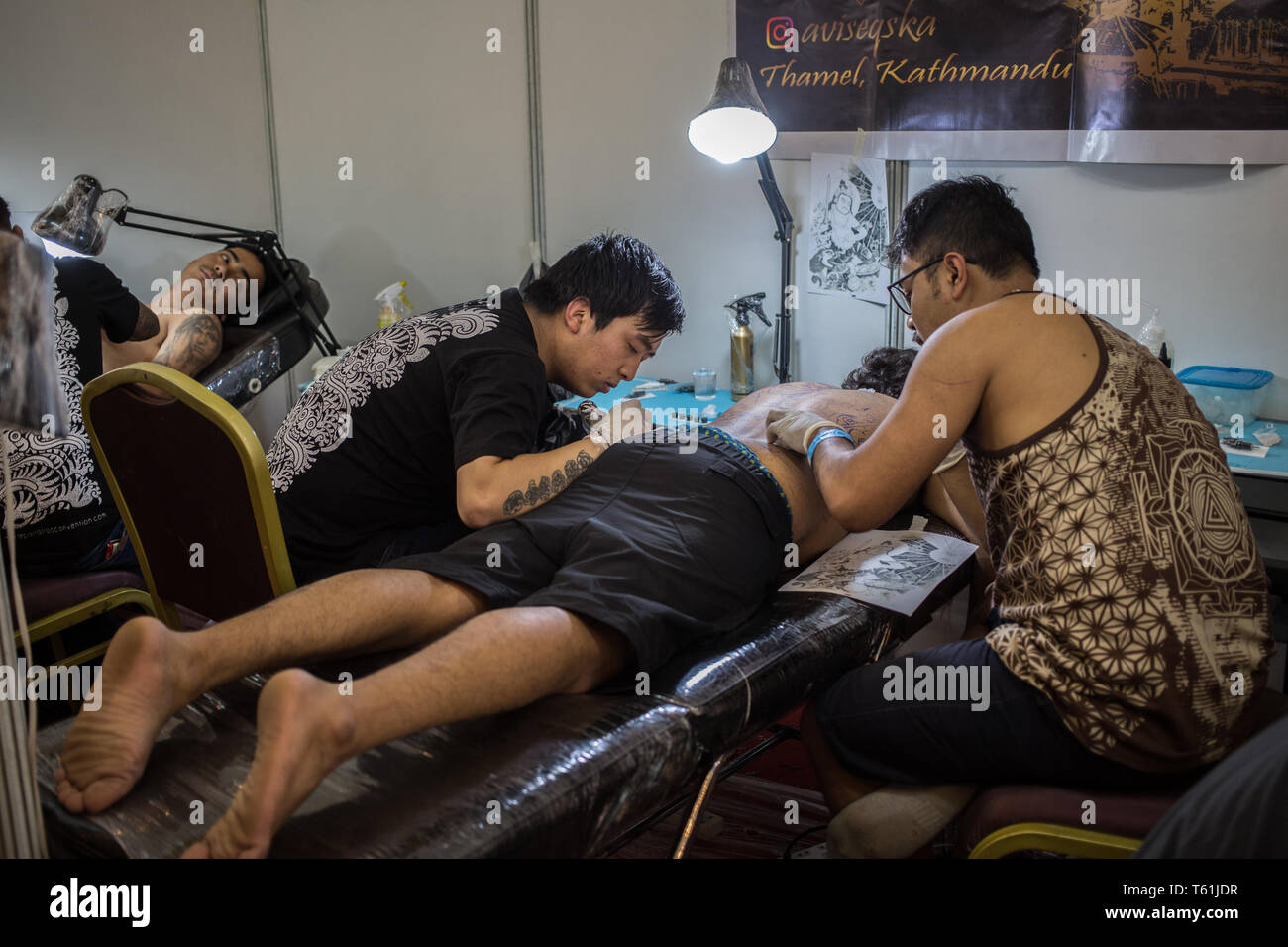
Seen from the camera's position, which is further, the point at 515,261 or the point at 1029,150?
the point at 515,261

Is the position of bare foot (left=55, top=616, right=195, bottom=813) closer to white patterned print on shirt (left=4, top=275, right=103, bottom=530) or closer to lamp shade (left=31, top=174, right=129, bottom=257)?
white patterned print on shirt (left=4, top=275, right=103, bottom=530)

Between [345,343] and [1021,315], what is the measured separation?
323cm

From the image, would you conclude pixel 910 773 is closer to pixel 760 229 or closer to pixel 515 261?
pixel 760 229

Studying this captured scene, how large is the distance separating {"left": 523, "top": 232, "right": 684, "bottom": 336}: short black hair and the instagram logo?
4.38 ft

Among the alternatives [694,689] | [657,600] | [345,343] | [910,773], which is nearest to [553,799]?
[694,689]

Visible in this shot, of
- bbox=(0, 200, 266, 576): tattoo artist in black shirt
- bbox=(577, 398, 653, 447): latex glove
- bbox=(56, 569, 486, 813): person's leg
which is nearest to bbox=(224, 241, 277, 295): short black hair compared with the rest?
A: bbox=(0, 200, 266, 576): tattoo artist in black shirt

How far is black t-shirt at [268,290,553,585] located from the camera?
1.72 metres

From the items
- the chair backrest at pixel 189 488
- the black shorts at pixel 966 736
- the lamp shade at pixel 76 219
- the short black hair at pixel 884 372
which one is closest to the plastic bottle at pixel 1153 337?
the short black hair at pixel 884 372

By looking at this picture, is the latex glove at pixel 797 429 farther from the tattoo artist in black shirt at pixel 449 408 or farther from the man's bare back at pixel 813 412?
the tattoo artist in black shirt at pixel 449 408

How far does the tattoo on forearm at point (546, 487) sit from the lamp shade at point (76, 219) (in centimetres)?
204

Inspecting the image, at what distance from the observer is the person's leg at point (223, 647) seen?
3.43ft

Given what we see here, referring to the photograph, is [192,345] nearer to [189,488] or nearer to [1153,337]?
[189,488]

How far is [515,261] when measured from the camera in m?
3.58

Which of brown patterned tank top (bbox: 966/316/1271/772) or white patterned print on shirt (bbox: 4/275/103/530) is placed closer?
brown patterned tank top (bbox: 966/316/1271/772)
